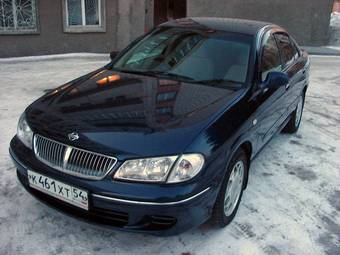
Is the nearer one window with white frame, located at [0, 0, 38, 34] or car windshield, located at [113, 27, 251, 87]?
car windshield, located at [113, 27, 251, 87]

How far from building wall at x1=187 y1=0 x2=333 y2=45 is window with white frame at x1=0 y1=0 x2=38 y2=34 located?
4.20 meters

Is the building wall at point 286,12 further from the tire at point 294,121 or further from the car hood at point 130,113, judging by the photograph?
the car hood at point 130,113

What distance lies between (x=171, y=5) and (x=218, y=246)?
10.1 meters

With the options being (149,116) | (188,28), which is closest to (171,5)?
(188,28)

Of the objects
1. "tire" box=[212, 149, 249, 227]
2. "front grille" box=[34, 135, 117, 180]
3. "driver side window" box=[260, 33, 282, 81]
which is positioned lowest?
"tire" box=[212, 149, 249, 227]

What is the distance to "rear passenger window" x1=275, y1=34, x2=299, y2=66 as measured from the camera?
4.49 metres

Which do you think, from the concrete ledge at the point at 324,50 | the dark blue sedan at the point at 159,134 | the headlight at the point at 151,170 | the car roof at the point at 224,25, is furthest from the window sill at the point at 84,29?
the headlight at the point at 151,170

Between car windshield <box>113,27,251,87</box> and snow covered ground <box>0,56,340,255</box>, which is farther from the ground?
car windshield <box>113,27,251,87</box>

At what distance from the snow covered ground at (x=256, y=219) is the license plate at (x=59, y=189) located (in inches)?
11.3

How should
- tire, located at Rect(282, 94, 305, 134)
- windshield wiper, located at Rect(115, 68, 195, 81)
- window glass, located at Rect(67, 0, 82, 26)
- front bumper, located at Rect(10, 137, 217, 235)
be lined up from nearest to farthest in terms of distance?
front bumper, located at Rect(10, 137, 217, 235), windshield wiper, located at Rect(115, 68, 195, 81), tire, located at Rect(282, 94, 305, 134), window glass, located at Rect(67, 0, 82, 26)

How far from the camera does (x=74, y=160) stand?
259 cm

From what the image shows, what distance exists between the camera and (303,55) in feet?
18.1

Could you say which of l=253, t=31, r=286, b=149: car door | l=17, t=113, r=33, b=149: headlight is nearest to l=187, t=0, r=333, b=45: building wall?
l=253, t=31, r=286, b=149: car door

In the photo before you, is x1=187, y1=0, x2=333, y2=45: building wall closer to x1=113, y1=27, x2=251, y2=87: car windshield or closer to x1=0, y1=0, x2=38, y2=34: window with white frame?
x1=0, y1=0, x2=38, y2=34: window with white frame
